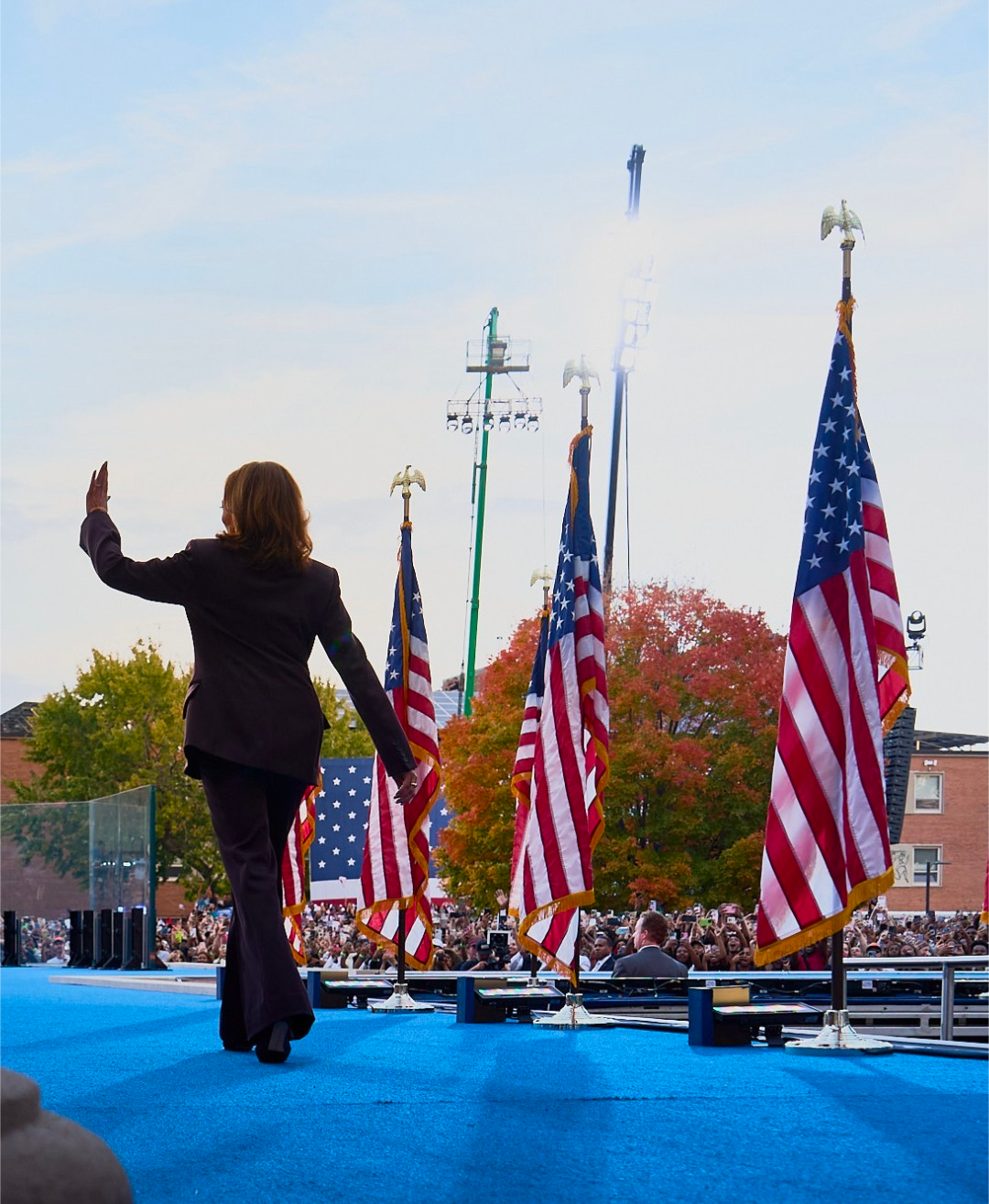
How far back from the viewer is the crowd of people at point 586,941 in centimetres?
2006

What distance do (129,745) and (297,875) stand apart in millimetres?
41054

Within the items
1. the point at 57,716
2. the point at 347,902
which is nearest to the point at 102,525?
the point at 347,902

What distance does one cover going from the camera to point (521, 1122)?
372 centimetres

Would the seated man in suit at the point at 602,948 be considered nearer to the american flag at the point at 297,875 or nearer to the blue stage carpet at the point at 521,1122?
the american flag at the point at 297,875

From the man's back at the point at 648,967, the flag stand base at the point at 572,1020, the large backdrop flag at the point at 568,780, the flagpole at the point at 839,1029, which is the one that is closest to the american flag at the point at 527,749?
the man's back at the point at 648,967

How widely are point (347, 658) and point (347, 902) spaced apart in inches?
1219

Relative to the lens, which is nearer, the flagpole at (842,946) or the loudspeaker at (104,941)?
the flagpole at (842,946)

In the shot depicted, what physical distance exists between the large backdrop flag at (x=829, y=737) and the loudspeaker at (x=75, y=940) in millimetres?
25645

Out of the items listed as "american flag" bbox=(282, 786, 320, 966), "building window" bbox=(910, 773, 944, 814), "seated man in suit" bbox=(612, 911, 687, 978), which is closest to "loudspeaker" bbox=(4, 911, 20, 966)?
"american flag" bbox=(282, 786, 320, 966)

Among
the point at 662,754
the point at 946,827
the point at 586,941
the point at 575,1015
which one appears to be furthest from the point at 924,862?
the point at 575,1015

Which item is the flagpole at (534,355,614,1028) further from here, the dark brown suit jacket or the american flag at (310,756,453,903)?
the american flag at (310,756,453,903)

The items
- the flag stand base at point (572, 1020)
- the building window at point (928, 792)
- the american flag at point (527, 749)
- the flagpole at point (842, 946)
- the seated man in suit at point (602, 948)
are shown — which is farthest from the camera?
the building window at point (928, 792)

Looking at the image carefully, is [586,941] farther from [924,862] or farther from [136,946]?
[924,862]

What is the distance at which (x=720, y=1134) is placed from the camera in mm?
3467
